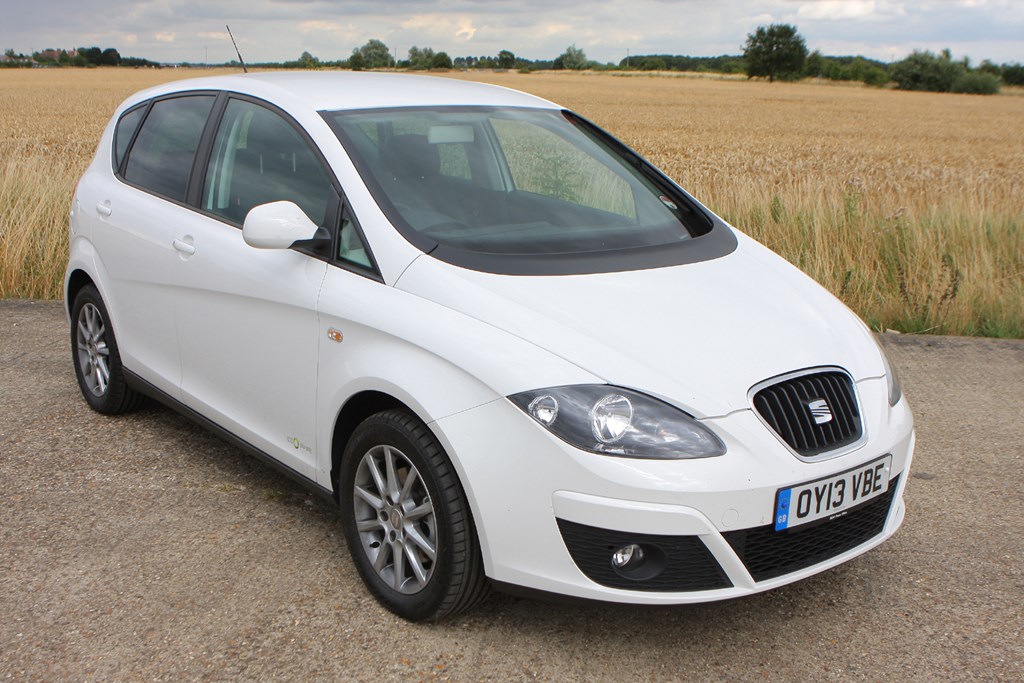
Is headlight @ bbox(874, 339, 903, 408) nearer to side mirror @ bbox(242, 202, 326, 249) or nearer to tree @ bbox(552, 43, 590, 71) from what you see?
side mirror @ bbox(242, 202, 326, 249)

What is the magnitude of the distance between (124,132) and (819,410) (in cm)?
357

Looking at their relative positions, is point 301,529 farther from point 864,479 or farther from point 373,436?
point 864,479

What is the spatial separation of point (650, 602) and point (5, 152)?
508 inches

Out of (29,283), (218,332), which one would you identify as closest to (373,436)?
(218,332)

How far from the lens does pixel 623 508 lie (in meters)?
2.52

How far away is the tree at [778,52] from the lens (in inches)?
3989

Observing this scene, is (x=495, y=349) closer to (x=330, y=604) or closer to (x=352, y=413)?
(x=352, y=413)

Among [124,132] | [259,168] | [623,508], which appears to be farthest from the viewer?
[124,132]

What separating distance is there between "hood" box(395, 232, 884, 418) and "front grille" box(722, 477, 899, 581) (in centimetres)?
35

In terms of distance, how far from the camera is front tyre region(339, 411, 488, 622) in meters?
2.75

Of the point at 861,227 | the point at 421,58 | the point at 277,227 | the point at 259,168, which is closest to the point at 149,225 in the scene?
the point at 259,168

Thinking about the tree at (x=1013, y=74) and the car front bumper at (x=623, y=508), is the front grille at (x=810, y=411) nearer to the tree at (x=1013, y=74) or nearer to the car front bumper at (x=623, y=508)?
the car front bumper at (x=623, y=508)

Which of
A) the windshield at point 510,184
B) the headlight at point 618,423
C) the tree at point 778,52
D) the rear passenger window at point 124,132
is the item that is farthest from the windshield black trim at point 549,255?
the tree at point 778,52

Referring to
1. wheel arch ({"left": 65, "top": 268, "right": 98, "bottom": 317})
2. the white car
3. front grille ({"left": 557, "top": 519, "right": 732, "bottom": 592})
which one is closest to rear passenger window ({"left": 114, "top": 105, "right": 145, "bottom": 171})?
the white car
